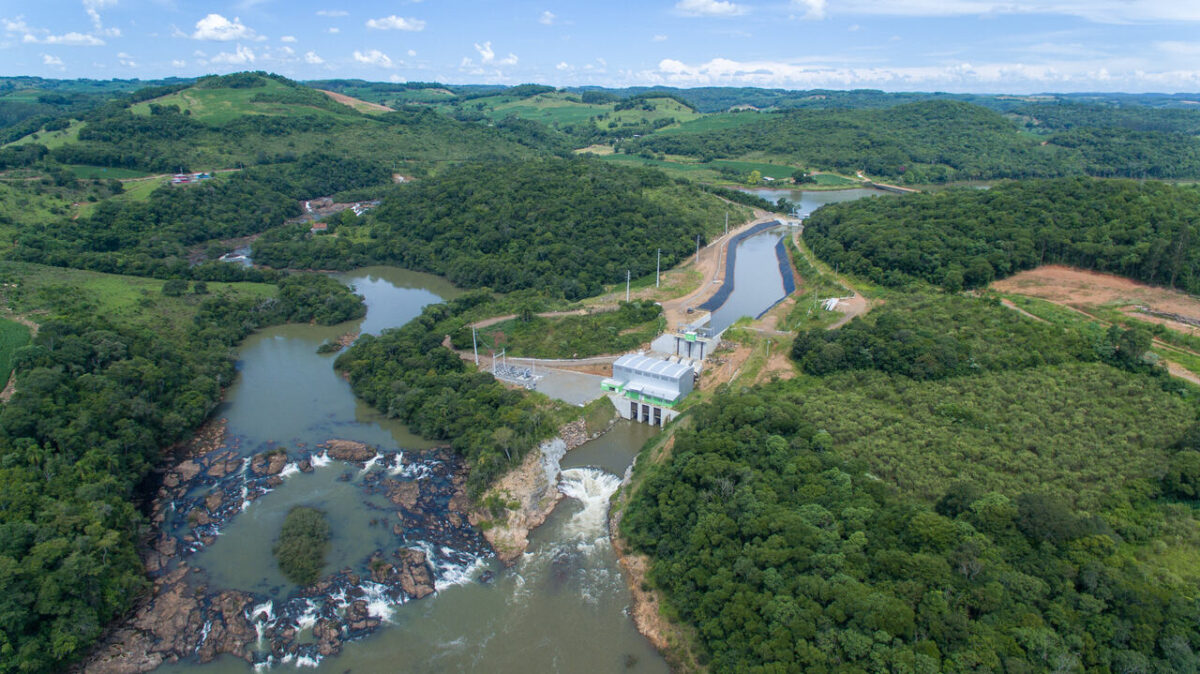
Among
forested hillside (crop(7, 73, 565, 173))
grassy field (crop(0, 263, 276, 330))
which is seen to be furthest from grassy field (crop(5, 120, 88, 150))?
grassy field (crop(0, 263, 276, 330))

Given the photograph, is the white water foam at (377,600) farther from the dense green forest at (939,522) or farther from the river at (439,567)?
the dense green forest at (939,522)

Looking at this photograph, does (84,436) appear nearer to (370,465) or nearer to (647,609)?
(370,465)

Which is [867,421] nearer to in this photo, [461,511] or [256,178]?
[461,511]

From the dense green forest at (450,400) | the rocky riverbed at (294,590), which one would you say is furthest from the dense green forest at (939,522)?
the rocky riverbed at (294,590)

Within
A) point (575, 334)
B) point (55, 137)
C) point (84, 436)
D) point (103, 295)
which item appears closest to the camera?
point (84, 436)

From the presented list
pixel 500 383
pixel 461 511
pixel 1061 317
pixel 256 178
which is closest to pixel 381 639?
pixel 461 511

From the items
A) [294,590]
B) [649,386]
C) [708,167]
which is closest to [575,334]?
[649,386]
